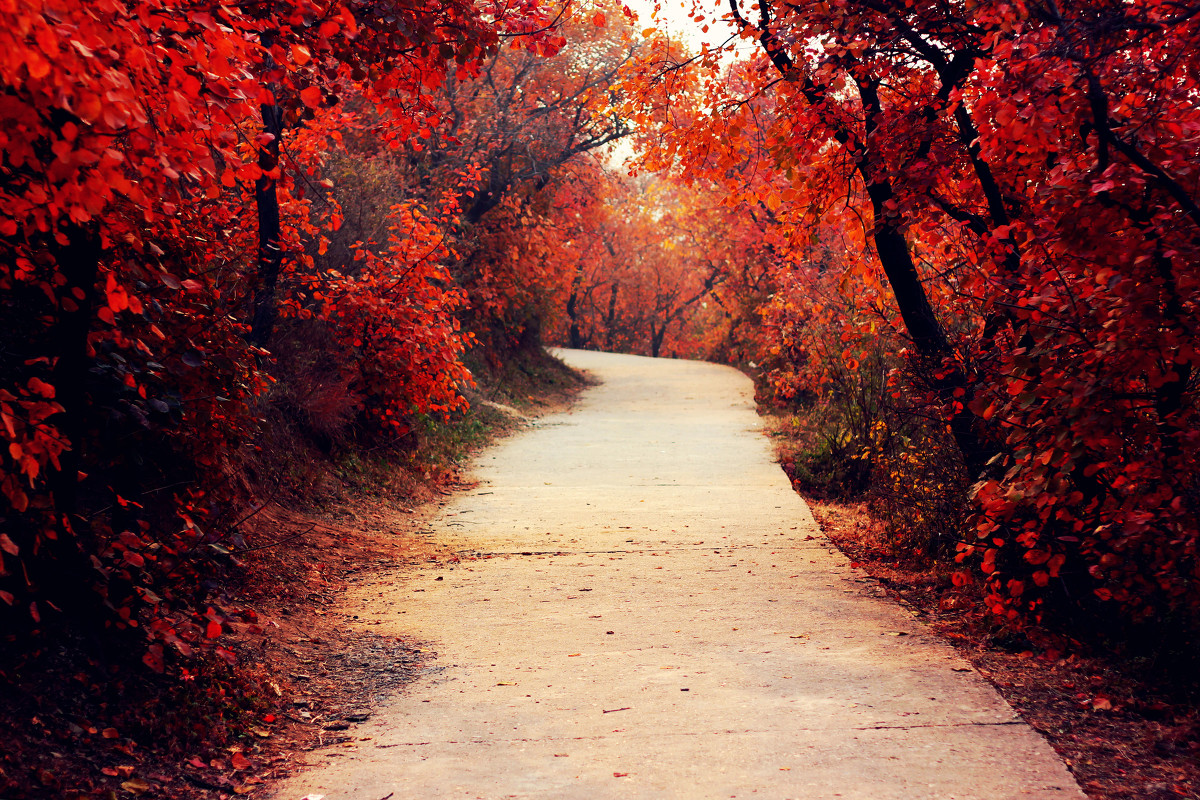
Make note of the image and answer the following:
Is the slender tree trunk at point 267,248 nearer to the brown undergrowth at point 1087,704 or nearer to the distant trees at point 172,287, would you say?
the distant trees at point 172,287

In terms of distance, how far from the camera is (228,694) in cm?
455

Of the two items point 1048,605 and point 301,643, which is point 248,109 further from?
point 1048,605

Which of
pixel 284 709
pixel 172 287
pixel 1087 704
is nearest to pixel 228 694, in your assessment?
pixel 284 709

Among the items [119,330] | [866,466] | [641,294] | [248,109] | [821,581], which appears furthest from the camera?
[641,294]

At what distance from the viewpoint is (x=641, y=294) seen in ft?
172

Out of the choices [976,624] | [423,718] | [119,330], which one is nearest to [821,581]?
[976,624]

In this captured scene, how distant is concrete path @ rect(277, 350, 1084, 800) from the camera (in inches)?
150

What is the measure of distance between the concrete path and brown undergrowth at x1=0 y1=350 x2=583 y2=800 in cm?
25

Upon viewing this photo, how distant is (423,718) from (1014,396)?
327 cm

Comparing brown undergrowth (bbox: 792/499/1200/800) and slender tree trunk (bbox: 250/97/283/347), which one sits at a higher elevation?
slender tree trunk (bbox: 250/97/283/347)

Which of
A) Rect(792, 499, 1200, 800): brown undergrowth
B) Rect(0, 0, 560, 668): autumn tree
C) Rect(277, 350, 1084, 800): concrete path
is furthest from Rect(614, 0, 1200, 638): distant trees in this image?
Rect(0, 0, 560, 668): autumn tree

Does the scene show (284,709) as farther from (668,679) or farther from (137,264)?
(137,264)

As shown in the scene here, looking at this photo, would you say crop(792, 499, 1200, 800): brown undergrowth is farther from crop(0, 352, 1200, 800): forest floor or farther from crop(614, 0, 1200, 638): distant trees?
crop(614, 0, 1200, 638): distant trees

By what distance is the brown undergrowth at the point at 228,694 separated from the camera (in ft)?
12.0
